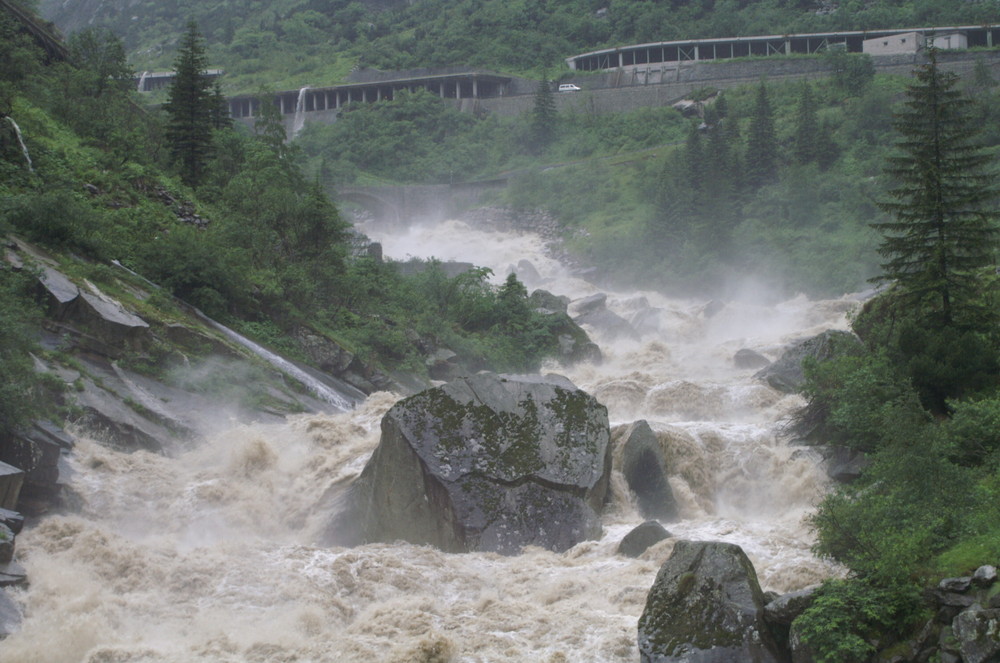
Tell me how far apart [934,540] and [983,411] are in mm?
4945

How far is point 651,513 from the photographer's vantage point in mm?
20219

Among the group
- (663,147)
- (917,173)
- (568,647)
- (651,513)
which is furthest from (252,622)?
(663,147)

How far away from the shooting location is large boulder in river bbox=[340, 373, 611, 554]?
18.8 metres

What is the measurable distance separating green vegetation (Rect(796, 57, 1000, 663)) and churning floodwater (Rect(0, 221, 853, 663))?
192 cm

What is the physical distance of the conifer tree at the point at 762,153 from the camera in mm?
67188

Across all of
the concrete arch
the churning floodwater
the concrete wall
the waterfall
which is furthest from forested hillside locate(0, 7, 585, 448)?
the concrete wall

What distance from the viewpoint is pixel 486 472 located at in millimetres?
19500

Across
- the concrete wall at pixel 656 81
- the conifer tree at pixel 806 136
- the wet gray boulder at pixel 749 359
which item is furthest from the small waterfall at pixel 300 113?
the wet gray boulder at pixel 749 359

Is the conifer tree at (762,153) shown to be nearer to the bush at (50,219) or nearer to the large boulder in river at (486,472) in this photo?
the bush at (50,219)

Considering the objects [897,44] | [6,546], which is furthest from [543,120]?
[6,546]

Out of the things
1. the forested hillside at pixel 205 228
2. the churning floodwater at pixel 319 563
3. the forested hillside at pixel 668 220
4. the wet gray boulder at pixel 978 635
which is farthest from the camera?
the forested hillside at pixel 205 228

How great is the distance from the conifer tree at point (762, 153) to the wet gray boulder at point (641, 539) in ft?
174

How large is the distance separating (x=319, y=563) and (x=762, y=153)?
56.4 metres

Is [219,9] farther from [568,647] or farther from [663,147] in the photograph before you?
[568,647]
